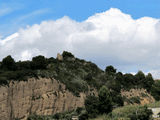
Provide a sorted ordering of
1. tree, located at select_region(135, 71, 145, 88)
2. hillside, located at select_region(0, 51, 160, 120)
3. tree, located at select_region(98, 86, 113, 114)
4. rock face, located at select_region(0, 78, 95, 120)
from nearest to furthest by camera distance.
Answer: rock face, located at select_region(0, 78, 95, 120) → hillside, located at select_region(0, 51, 160, 120) → tree, located at select_region(98, 86, 113, 114) → tree, located at select_region(135, 71, 145, 88)

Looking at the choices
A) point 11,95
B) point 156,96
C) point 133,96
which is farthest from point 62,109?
point 156,96

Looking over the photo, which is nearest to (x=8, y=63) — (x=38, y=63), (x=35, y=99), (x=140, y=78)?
Answer: (x=38, y=63)

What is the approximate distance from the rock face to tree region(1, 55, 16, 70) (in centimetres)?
580

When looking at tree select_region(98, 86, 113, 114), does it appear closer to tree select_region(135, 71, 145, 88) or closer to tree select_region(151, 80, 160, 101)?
tree select_region(151, 80, 160, 101)

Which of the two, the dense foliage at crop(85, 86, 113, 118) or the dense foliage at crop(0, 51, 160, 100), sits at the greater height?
the dense foliage at crop(0, 51, 160, 100)

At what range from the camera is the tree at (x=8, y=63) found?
2313 inches

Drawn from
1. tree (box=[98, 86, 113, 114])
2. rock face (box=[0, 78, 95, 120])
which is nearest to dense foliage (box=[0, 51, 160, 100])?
rock face (box=[0, 78, 95, 120])

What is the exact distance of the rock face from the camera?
166 ft

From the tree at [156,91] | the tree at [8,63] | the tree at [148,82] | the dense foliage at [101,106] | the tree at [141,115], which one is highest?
the tree at [8,63]

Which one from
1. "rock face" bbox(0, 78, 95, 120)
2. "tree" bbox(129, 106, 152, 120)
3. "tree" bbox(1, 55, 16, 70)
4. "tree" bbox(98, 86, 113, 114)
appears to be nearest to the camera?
"tree" bbox(129, 106, 152, 120)

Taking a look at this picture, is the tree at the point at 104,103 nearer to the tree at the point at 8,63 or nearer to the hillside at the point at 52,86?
the hillside at the point at 52,86

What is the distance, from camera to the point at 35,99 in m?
56.0

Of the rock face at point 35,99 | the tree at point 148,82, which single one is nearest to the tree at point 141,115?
the rock face at point 35,99

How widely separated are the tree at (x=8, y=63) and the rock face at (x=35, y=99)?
19.0ft
